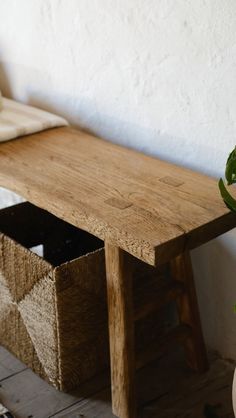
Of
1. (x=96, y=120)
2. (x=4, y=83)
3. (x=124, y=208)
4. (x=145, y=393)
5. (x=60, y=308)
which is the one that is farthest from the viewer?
(x=4, y=83)

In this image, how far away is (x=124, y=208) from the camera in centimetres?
124

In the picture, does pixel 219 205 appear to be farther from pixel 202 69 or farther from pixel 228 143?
pixel 202 69

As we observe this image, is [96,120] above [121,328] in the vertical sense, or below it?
above

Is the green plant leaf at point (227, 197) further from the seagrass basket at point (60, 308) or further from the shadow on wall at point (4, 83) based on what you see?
the shadow on wall at point (4, 83)

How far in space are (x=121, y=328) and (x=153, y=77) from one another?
57 cm

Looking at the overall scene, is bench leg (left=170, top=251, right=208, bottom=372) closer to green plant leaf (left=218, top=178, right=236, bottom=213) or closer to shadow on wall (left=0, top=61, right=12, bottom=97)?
green plant leaf (left=218, top=178, right=236, bottom=213)

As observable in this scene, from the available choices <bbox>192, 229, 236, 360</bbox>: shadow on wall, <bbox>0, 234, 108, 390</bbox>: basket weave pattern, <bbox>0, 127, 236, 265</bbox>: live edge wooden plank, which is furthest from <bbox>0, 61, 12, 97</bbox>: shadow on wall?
<bbox>192, 229, 236, 360</bbox>: shadow on wall

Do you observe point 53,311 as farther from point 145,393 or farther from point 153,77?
point 153,77

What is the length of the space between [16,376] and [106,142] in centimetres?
58

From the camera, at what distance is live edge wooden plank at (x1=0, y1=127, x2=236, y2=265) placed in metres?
1.15

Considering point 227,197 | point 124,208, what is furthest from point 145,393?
point 227,197

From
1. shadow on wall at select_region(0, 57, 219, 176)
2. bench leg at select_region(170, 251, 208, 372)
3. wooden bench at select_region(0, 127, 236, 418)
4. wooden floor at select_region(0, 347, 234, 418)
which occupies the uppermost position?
shadow on wall at select_region(0, 57, 219, 176)

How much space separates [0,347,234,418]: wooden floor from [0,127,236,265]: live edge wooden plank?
0.43m

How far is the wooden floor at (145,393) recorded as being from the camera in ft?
4.65
